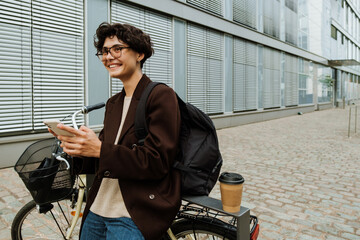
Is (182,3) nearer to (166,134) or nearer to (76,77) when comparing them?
(76,77)

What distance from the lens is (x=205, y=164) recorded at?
1.58 meters

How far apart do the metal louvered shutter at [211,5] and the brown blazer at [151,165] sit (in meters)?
10.9

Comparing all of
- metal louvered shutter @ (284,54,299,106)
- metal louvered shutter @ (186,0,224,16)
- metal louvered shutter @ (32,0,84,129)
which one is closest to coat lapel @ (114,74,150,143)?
metal louvered shutter @ (32,0,84,129)

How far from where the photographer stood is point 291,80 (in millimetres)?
22078

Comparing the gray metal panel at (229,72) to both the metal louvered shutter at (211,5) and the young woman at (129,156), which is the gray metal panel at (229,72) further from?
the young woman at (129,156)

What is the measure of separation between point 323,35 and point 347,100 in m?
17.3

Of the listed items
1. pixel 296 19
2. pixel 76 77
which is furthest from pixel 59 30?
pixel 296 19

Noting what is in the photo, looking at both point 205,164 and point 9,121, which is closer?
point 205,164

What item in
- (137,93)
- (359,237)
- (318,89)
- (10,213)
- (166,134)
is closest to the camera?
(166,134)

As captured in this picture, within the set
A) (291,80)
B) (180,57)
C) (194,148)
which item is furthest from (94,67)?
(291,80)

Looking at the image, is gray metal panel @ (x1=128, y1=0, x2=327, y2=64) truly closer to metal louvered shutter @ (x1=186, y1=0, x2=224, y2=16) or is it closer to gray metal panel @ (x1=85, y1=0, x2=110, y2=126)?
metal louvered shutter @ (x1=186, y1=0, x2=224, y2=16)

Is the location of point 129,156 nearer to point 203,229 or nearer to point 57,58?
point 203,229

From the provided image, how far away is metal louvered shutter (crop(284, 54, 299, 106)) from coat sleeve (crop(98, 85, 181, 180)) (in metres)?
21.1

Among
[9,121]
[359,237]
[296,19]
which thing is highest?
[296,19]
